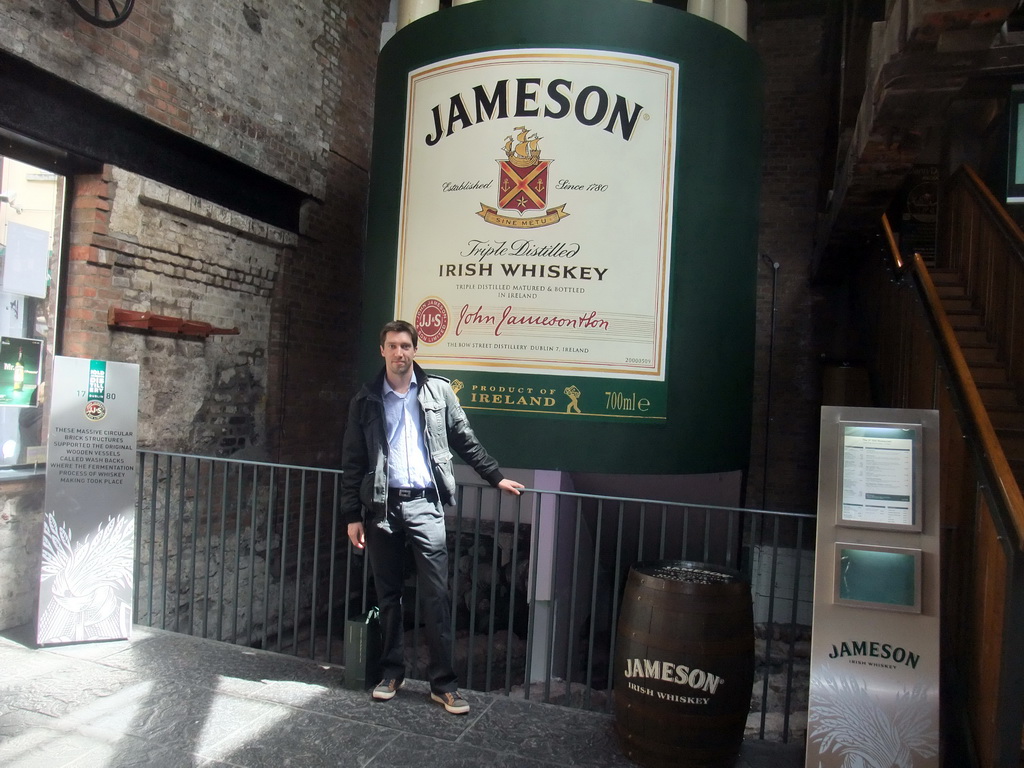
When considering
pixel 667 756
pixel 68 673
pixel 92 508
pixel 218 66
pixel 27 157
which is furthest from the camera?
pixel 218 66

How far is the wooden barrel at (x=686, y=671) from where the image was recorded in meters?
2.93

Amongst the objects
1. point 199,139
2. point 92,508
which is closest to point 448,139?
point 199,139

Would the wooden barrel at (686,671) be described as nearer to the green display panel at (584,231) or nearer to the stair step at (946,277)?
the green display panel at (584,231)

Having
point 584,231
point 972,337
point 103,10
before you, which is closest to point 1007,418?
point 972,337

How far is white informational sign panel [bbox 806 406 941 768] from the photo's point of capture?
283cm

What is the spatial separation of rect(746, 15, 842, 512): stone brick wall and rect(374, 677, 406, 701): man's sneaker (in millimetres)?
5873

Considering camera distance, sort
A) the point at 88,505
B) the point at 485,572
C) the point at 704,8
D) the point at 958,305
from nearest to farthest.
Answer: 1. the point at 88,505
2. the point at 958,305
3. the point at 704,8
4. the point at 485,572

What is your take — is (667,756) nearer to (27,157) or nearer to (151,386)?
(151,386)

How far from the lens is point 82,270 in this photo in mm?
4879

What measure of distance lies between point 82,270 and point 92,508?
5.37ft

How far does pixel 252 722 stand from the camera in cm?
329

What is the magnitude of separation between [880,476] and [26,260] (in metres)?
4.83

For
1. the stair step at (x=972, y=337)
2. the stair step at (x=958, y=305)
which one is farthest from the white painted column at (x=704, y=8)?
the stair step at (x=972, y=337)

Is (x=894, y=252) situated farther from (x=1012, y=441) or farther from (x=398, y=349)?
(x=398, y=349)
